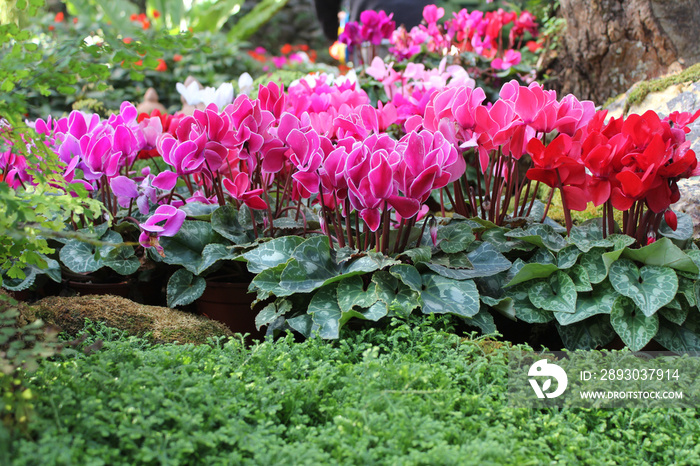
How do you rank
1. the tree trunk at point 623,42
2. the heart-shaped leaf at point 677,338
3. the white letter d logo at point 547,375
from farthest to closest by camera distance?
the tree trunk at point 623,42, the heart-shaped leaf at point 677,338, the white letter d logo at point 547,375

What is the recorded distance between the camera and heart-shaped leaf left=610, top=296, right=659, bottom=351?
6.13ft

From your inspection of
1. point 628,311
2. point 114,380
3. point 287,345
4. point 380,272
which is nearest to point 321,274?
point 380,272

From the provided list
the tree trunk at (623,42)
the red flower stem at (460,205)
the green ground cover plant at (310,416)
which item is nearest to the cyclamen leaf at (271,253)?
the green ground cover plant at (310,416)

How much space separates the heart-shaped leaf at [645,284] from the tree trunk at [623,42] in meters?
2.29

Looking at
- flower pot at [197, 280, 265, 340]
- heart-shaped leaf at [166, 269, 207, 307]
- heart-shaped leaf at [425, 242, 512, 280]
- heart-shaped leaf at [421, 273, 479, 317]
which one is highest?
heart-shaped leaf at [425, 242, 512, 280]

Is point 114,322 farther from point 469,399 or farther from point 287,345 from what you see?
point 469,399

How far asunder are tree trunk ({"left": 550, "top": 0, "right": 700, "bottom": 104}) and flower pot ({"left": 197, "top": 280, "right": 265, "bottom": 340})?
2.98 meters

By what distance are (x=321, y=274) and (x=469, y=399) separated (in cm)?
80

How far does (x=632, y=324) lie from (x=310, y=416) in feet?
3.72

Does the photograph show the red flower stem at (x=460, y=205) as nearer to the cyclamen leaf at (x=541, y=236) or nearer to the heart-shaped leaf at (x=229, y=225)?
Result: the cyclamen leaf at (x=541, y=236)

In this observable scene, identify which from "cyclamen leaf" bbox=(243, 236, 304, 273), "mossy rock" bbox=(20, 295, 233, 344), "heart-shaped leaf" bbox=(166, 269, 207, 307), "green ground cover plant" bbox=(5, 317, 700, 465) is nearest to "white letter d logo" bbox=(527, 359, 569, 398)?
"green ground cover plant" bbox=(5, 317, 700, 465)

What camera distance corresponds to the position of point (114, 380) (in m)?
1.33

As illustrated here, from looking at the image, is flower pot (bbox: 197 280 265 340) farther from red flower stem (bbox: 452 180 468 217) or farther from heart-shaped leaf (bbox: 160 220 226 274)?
red flower stem (bbox: 452 180 468 217)

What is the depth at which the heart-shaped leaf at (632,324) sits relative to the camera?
187cm
